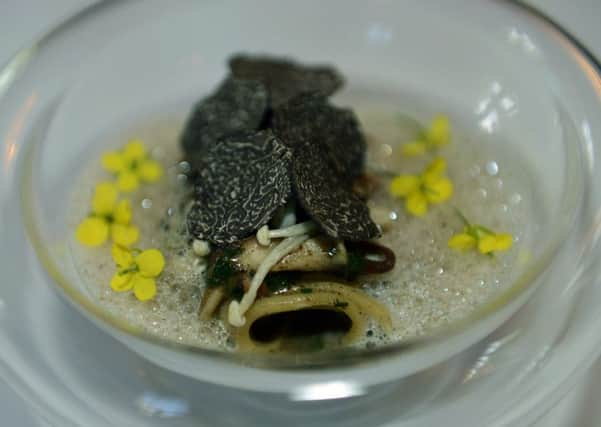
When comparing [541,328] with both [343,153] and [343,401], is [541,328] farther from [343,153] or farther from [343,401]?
[343,153]

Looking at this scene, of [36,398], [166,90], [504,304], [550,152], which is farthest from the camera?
[166,90]

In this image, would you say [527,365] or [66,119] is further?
[66,119]

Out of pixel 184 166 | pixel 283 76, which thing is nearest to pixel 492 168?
pixel 283 76

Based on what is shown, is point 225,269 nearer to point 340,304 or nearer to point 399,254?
point 340,304

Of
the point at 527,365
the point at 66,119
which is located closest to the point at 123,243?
the point at 66,119

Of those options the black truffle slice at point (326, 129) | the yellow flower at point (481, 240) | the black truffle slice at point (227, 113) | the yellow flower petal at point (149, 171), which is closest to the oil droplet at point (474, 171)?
the yellow flower at point (481, 240)

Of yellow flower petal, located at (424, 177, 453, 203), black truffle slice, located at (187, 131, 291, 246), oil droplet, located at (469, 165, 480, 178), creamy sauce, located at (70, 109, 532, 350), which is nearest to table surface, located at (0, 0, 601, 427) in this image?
creamy sauce, located at (70, 109, 532, 350)
